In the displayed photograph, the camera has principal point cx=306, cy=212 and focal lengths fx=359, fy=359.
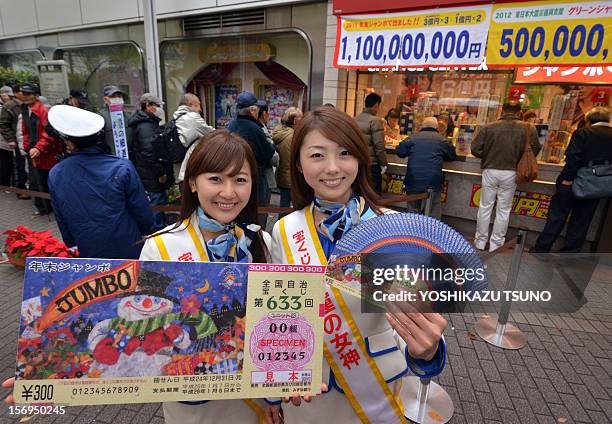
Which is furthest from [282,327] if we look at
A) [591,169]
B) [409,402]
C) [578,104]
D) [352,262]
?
[578,104]

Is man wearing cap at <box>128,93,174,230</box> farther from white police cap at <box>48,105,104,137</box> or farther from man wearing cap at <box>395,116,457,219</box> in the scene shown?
man wearing cap at <box>395,116,457,219</box>

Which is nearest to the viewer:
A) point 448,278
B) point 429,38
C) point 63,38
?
point 448,278

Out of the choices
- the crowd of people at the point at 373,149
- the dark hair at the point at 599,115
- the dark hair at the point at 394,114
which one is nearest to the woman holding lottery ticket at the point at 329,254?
the crowd of people at the point at 373,149

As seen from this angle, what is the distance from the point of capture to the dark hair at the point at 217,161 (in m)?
1.44

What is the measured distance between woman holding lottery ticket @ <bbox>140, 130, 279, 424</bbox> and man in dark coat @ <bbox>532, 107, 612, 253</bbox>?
5.06 meters

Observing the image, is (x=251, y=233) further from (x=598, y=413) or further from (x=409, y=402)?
(x=598, y=413)

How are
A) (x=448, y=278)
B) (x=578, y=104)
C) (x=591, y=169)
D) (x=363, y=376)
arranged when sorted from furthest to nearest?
1. (x=578, y=104)
2. (x=591, y=169)
3. (x=363, y=376)
4. (x=448, y=278)

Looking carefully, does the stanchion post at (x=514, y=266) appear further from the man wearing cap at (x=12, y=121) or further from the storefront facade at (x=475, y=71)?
the man wearing cap at (x=12, y=121)

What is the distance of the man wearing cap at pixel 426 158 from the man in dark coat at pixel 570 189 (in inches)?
61.2

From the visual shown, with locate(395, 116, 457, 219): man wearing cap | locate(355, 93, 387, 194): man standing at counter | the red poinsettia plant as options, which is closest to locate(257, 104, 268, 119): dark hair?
locate(355, 93, 387, 194): man standing at counter

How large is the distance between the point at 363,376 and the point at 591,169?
195 inches

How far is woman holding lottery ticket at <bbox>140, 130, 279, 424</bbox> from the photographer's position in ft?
4.75

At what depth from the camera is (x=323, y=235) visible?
1524 mm

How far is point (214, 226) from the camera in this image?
148 cm
